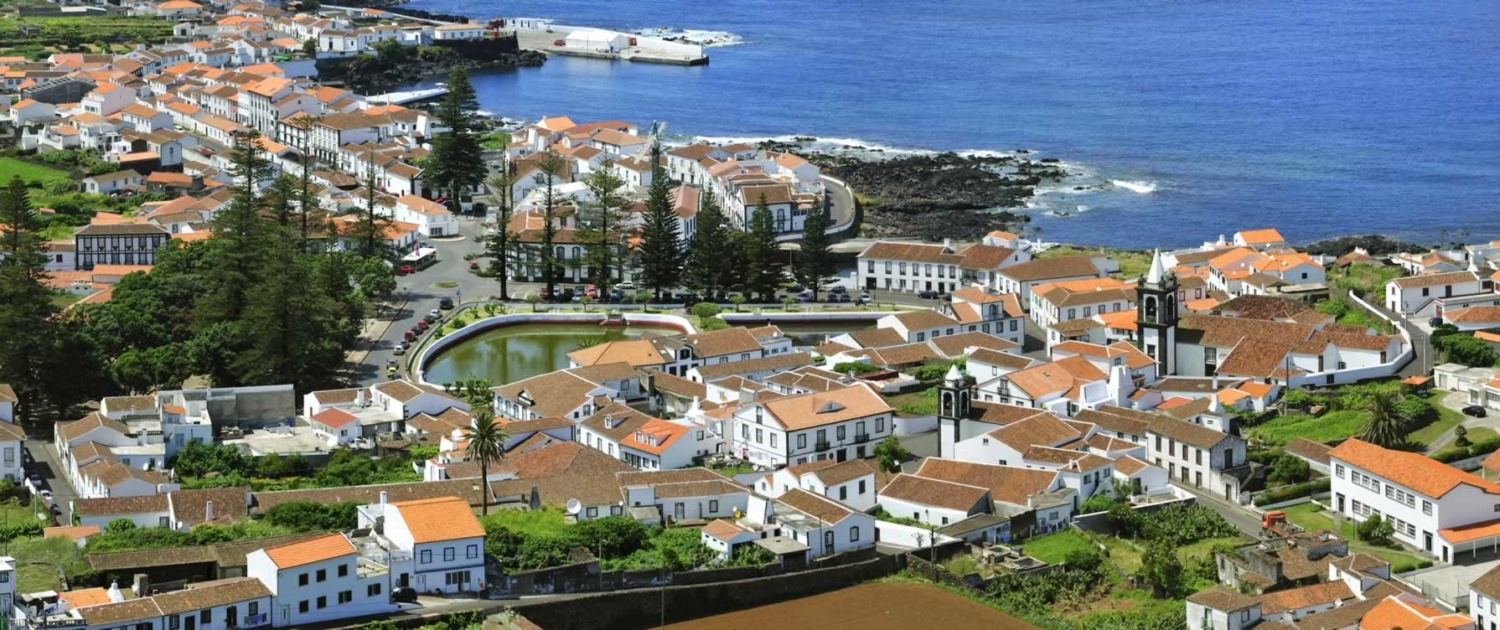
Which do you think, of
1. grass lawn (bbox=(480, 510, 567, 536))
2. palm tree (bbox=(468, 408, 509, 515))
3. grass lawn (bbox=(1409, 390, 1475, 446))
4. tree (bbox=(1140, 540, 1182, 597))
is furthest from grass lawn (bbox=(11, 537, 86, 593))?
grass lawn (bbox=(1409, 390, 1475, 446))

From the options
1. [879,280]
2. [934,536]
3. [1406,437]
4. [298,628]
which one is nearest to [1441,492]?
[1406,437]

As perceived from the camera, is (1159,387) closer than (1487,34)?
Yes

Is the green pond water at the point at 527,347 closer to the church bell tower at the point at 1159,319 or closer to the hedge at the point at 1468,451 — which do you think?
the church bell tower at the point at 1159,319

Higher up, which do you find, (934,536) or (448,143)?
(448,143)

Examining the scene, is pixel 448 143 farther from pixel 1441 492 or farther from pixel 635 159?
pixel 1441 492

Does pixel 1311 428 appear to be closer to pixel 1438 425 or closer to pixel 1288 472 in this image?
pixel 1438 425

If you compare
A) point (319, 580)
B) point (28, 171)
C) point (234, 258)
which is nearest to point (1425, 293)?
point (234, 258)
